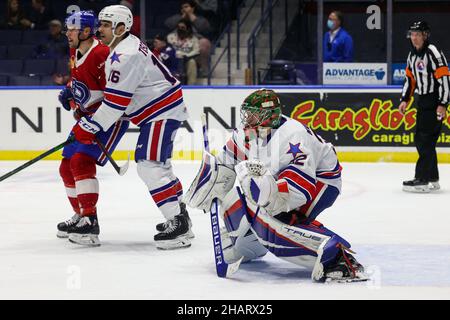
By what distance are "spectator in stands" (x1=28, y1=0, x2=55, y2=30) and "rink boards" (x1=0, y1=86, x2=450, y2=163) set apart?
1.24 meters

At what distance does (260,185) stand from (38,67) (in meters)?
6.51

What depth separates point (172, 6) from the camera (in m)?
11.4

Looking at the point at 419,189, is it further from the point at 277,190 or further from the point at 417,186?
the point at 277,190

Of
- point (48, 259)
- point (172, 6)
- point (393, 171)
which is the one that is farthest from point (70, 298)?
point (172, 6)

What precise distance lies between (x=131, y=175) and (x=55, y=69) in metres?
2.15

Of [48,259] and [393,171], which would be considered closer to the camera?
[48,259]

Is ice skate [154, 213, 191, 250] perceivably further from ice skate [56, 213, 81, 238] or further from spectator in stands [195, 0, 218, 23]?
spectator in stands [195, 0, 218, 23]

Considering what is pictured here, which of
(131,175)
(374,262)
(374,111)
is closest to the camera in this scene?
(374,262)

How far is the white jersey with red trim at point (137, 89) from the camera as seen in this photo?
17.6ft

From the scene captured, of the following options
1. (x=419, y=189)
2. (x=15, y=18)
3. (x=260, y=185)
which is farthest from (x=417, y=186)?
(x=15, y=18)

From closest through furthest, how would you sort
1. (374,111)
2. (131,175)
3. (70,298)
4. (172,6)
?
(70,298)
(131,175)
(374,111)
(172,6)

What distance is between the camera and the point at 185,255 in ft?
17.3

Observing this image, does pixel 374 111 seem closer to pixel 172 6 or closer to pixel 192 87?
pixel 192 87

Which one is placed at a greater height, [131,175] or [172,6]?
[172,6]
